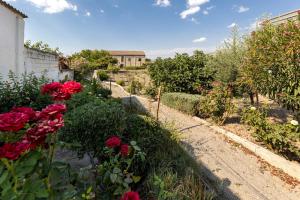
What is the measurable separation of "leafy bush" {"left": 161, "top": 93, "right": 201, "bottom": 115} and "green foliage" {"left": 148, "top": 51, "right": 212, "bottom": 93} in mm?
1684

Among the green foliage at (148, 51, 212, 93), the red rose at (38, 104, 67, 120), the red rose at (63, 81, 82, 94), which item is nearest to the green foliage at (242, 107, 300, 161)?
the red rose at (63, 81, 82, 94)

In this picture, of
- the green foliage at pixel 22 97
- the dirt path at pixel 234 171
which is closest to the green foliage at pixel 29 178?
the dirt path at pixel 234 171

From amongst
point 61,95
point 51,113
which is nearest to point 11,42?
point 61,95

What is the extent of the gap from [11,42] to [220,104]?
797 cm

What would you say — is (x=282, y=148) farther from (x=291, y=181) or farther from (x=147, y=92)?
(x=147, y=92)

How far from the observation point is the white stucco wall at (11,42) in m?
7.77

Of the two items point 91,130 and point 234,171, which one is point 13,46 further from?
point 234,171

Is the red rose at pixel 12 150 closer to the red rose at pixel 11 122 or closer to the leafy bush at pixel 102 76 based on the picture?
the red rose at pixel 11 122

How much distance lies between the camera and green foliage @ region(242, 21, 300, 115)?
6.92m

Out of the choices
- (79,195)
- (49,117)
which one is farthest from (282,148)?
(49,117)

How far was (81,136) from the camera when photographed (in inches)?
184

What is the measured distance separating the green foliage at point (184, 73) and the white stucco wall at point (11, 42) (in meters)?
10.4

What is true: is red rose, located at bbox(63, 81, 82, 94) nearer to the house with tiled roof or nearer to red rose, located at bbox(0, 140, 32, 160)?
red rose, located at bbox(0, 140, 32, 160)

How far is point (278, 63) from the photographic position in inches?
289
